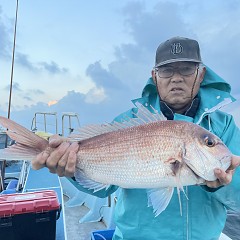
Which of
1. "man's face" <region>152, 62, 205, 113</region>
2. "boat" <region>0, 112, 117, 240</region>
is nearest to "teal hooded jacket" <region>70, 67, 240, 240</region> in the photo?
"man's face" <region>152, 62, 205, 113</region>

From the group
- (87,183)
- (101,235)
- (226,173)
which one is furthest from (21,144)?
(101,235)

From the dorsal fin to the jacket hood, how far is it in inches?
16.7

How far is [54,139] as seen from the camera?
81.8 inches

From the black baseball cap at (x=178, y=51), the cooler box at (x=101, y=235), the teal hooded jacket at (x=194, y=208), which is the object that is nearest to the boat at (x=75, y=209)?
the cooler box at (x=101, y=235)

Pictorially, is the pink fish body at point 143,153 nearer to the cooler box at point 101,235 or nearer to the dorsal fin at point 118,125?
the dorsal fin at point 118,125

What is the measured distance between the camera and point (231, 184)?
2.06 m

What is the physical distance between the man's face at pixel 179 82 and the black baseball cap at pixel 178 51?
0.06m

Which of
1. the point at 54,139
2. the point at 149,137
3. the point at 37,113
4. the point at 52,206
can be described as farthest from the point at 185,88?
the point at 37,113

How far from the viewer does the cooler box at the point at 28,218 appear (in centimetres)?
279

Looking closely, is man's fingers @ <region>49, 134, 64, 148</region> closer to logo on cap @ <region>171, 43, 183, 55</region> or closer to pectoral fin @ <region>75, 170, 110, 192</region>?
pectoral fin @ <region>75, 170, 110, 192</region>

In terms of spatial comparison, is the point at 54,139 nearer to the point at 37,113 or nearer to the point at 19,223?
the point at 19,223

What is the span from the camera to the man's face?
2.36 meters

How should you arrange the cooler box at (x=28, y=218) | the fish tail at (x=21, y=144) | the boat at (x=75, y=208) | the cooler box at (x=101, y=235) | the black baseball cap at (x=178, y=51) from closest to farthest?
the fish tail at (x=21, y=144), the black baseball cap at (x=178, y=51), the cooler box at (x=28, y=218), the cooler box at (x=101, y=235), the boat at (x=75, y=208)

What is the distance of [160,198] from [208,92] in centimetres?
110
